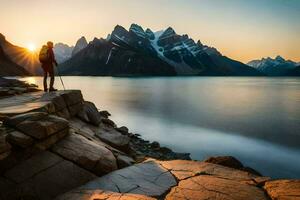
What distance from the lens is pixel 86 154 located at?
9.84 m

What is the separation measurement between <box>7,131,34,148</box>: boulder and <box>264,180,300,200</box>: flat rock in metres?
7.19

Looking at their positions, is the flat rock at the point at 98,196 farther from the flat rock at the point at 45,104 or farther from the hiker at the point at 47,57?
the hiker at the point at 47,57

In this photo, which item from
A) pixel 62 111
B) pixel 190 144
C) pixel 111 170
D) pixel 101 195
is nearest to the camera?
pixel 101 195

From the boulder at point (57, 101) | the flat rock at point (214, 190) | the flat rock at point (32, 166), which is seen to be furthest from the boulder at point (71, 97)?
the flat rock at point (214, 190)

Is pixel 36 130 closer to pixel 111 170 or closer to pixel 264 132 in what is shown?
pixel 111 170

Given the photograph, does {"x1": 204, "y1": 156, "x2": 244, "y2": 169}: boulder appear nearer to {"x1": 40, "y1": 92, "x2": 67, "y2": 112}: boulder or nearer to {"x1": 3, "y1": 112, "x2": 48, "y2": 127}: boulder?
{"x1": 3, "y1": 112, "x2": 48, "y2": 127}: boulder

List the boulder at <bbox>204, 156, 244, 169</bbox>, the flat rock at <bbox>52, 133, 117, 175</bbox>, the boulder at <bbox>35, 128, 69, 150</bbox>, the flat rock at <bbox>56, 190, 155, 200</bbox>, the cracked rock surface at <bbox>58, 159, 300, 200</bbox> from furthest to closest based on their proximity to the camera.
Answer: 1. the boulder at <bbox>204, 156, 244, 169</bbox>
2. the flat rock at <bbox>52, 133, 117, 175</bbox>
3. the boulder at <bbox>35, 128, 69, 150</bbox>
4. the cracked rock surface at <bbox>58, 159, 300, 200</bbox>
5. the flat rock at <bbox>56, 190, 155, 200</bbox>

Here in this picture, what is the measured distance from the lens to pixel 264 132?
1245 inches

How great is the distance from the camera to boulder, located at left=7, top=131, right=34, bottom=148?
27.8 ft

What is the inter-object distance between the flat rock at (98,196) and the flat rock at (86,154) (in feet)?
5.23

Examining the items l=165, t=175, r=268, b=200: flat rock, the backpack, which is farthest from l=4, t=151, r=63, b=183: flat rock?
the backpack

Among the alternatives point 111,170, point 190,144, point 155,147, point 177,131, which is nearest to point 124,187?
point 111,170

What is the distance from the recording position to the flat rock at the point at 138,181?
317 inches

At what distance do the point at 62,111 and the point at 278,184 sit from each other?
10.3 meters
